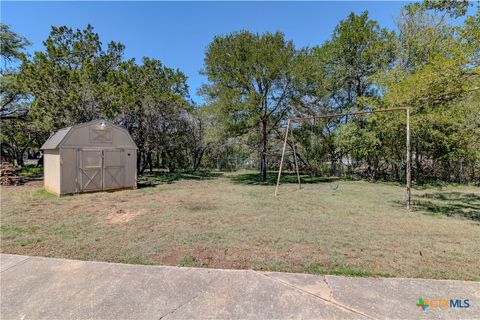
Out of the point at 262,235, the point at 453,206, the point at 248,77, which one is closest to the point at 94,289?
the point at 262,235

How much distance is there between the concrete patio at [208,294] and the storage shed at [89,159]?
22.8 ft

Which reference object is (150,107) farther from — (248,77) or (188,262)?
(188,262)

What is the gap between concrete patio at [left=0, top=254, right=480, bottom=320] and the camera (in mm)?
2029

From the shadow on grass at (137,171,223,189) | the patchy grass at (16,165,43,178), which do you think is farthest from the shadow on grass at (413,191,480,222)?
the patchy grass at (16,165,43,178)

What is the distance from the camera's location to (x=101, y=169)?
9.69 metres

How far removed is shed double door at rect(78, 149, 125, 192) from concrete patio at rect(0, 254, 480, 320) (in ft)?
23.4

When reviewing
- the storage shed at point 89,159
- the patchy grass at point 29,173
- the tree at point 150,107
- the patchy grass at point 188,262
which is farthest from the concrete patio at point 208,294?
the patchy grass at point 29,173

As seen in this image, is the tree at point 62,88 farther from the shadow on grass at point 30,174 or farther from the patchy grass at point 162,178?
the patchy grass at point 162,178

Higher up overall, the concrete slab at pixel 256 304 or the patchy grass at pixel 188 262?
the concrete slab at pixel 256 304

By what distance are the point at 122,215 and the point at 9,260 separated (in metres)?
2.62

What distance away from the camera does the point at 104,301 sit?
2.21m

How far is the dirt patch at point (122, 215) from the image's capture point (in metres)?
5.26

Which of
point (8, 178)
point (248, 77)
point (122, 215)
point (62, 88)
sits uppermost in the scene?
point (248, 77)

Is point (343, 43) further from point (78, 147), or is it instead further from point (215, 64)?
point (78, 147)
